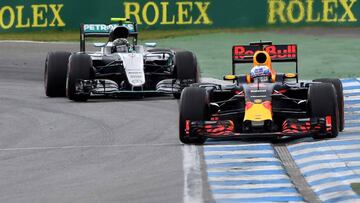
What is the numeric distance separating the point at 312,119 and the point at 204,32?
65.1ft

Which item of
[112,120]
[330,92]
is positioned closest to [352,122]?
[330,92]

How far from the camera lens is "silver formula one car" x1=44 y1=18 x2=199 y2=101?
966 inches

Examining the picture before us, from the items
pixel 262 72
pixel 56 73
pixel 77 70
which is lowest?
pixel 56 73

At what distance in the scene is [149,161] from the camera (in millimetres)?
16812

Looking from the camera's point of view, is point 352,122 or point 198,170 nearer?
point 198,170

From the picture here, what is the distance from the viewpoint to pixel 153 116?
22188 mm

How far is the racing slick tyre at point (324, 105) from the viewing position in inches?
706

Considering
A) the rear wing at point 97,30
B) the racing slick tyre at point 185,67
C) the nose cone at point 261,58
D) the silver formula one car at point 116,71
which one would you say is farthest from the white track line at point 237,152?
the rear wing at point 97,30

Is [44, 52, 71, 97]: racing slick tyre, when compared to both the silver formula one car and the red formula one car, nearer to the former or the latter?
the silver formula one car

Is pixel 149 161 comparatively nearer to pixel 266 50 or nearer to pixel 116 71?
pixel 266 50

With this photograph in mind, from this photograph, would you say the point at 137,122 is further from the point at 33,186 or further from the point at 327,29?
the point at 327,29

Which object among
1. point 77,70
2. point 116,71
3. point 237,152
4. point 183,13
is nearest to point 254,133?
point 237,152

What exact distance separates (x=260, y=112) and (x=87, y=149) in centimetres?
251

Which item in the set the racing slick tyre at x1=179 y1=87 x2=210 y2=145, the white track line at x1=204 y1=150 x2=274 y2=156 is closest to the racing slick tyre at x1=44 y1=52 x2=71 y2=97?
the racing slick tyre at x1=179 y1=87 x2=210 y2=145
